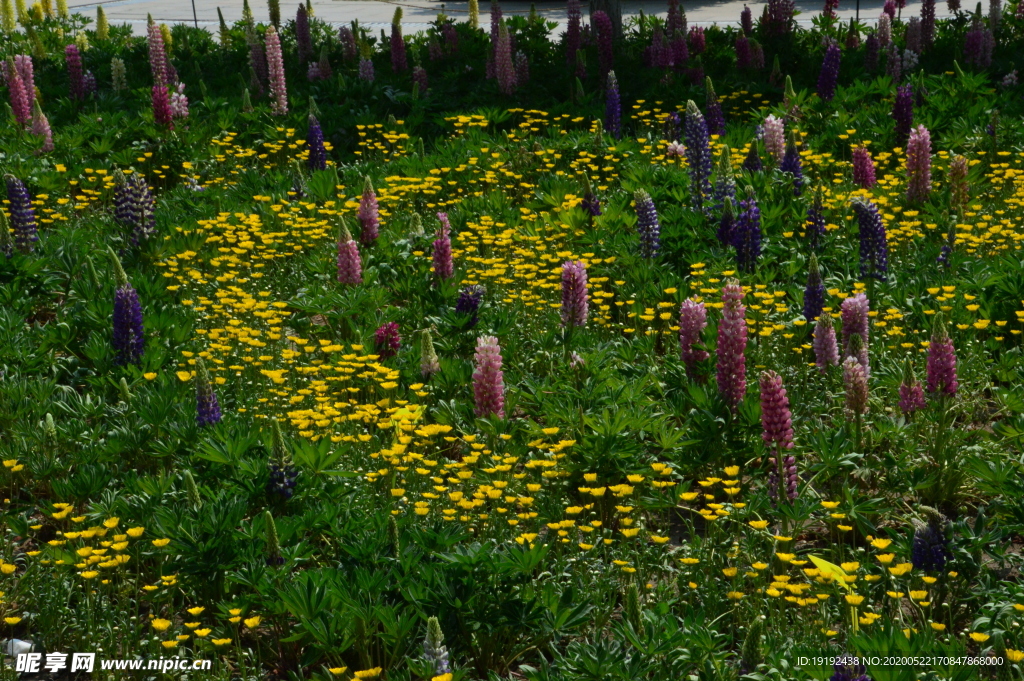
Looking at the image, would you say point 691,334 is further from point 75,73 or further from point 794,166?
point 75,73

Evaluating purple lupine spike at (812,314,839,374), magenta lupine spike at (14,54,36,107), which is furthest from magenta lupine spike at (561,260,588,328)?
magenta lupine spike at (14,54,36,107)

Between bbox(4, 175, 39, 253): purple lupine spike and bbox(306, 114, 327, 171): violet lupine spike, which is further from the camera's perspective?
bbox(306, 114, 327, 171): violet lupine spike

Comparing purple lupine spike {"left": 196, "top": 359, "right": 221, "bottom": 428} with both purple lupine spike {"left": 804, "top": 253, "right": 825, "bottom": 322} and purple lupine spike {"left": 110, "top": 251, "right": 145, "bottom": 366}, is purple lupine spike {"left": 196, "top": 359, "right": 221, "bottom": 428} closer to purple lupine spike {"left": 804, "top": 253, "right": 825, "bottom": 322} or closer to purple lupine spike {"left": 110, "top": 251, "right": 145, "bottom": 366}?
purple lupine spike {"left": 110, "top": 251, "right": 145, "bottom": 366}

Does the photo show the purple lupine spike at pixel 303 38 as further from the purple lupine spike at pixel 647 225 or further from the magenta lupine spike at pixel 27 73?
the purple lupine spike at pixel 647 225

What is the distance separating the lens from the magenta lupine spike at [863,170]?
367 inches

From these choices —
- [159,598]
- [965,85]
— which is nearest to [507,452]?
[159,598]

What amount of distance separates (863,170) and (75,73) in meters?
8.87

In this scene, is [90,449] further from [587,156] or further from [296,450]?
[587,156]

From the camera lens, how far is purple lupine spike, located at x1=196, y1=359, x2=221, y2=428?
5781mm

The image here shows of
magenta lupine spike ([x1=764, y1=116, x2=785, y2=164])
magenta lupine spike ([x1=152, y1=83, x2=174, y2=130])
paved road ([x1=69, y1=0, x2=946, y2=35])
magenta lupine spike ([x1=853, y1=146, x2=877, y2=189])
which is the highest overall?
paved road ([x1=69, y1=0, x2=946, y2=35])

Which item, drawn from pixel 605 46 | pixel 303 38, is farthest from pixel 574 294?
pixel 303 38

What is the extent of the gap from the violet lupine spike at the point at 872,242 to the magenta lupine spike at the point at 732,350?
6.11 ft

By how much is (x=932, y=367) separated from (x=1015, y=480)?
0.75 meters

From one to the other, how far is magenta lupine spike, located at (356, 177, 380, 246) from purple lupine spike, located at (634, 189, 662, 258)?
2.14 meters
